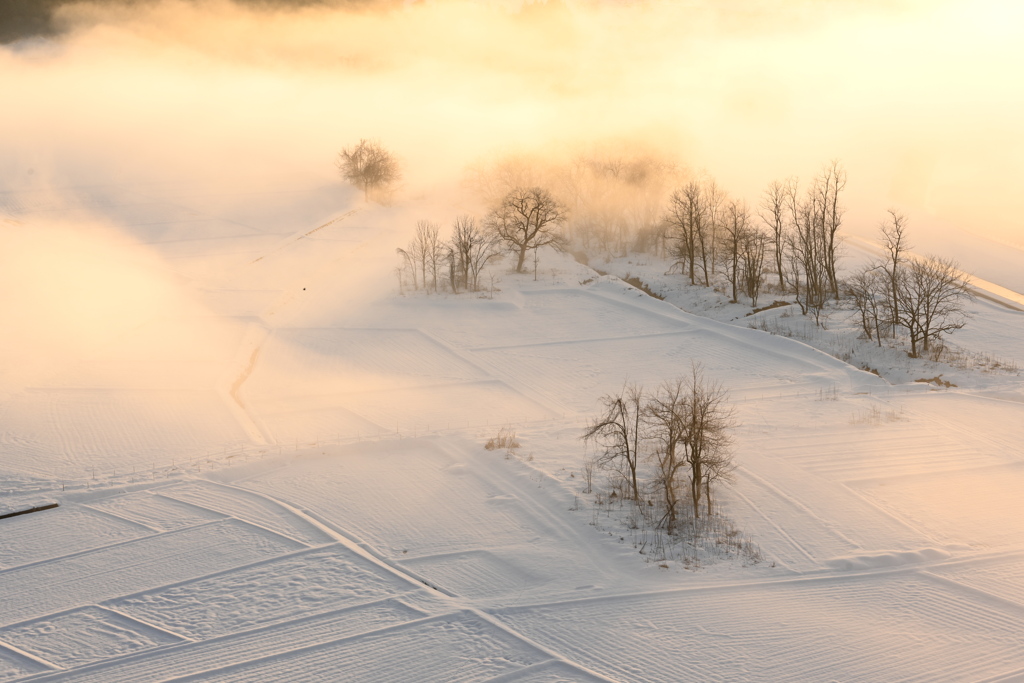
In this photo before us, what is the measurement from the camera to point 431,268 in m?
61.1

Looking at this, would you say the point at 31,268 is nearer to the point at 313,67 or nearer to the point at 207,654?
the point at 207,654

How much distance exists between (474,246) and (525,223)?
15.8 feet

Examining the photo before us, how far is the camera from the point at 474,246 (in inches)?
2544

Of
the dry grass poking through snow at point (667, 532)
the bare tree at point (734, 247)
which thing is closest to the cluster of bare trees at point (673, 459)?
the dry grass poking through snow at point (667, 532)

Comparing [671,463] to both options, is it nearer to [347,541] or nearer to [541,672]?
[541,672]

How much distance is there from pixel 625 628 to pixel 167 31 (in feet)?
524

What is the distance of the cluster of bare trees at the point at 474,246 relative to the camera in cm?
5794

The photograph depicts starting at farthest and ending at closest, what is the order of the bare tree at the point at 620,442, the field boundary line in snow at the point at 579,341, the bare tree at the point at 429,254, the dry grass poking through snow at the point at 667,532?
1. the bare tree at the point at 429,254
2. the field boundary line in snow at the point at 579,341
3. the bare tree at the point at 620,442
4. the dry grass poking through snow at the point at 667,532

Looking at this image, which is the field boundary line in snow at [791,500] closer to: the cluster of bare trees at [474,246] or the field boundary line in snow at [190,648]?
the field boundary line in snow at [190,648]

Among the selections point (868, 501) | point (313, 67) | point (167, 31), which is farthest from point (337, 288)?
point (167, 31)

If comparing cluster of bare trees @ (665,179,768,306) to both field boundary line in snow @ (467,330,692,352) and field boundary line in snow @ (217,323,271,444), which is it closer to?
field boundary line in snow @ (467,330,692,352)

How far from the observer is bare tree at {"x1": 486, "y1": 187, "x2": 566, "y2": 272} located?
62562mm

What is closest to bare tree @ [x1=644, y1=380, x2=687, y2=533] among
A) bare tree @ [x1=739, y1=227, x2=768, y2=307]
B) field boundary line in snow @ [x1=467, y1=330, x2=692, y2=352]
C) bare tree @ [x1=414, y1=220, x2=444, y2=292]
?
field boundary line in snow @ [x1=467, y1=330, x2=692, y2=352]

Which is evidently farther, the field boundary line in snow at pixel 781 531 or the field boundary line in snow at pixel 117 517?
the field boundary line in snow at pixel 117 517
